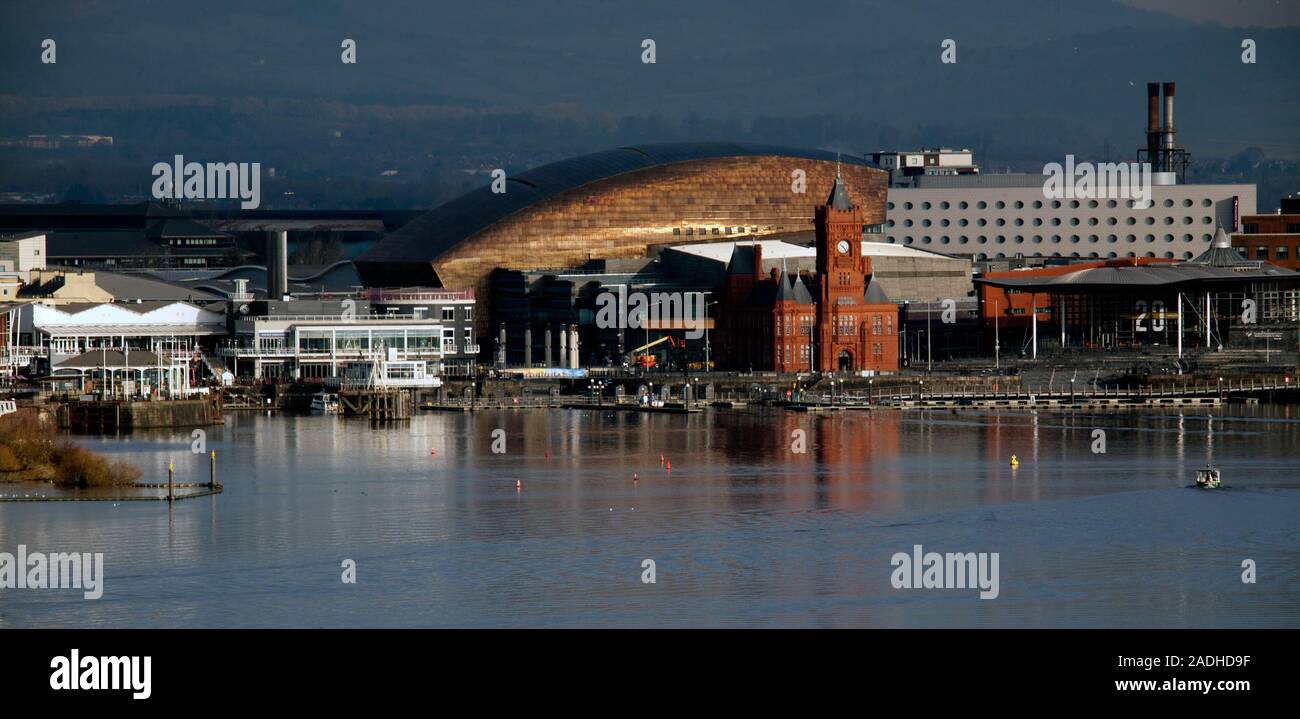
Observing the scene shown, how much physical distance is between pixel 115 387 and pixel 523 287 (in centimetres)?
3060

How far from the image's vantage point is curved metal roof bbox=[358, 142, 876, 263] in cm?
11375

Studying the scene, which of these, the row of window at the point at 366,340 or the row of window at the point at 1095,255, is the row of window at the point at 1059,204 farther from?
the row of window at the point at 366,340

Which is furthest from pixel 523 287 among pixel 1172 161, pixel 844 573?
pixel 844 573

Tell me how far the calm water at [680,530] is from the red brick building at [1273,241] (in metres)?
44.9

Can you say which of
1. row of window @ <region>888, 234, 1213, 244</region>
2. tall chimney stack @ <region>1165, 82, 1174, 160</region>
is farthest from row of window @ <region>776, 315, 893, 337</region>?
tall chimney stack @ <region>1165, 82, 1174, 160</region>

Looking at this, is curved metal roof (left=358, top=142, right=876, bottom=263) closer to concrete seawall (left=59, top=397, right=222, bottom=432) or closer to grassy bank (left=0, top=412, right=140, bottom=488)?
concrete seawall (left=59, top=397, right=222, bottom=432)

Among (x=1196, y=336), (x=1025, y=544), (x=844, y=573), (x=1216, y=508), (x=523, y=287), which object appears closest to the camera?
(x=844, y=573)

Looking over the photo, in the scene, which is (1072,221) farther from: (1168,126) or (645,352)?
(645,352)

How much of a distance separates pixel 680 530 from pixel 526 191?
68879 millimetres

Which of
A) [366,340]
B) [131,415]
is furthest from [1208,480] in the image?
[366,340]

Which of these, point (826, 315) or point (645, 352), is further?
point (645, 352)

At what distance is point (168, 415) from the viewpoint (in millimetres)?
78438

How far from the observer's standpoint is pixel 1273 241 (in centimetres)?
11819
